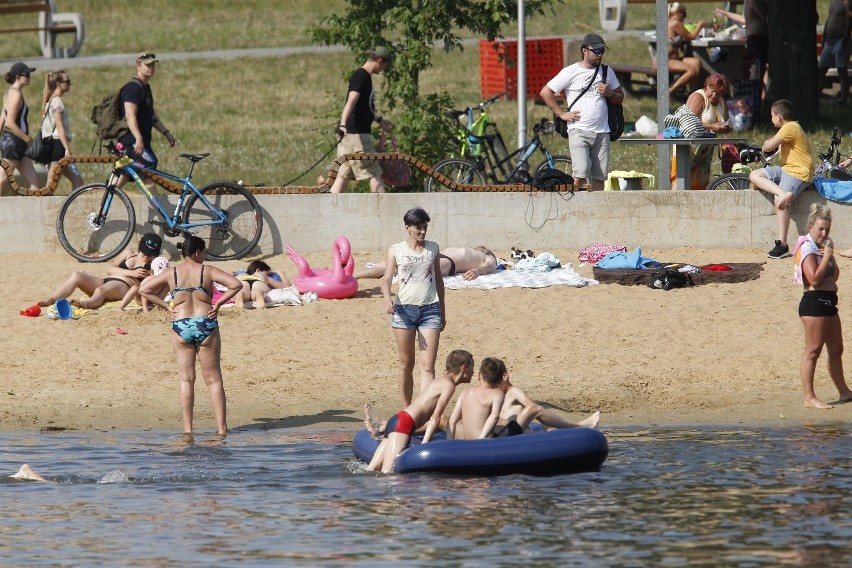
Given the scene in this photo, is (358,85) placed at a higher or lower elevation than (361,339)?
higher

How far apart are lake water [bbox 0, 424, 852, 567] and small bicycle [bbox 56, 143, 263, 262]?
541 cm

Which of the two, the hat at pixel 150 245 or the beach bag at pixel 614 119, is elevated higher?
the beach bag at pixel 614 119

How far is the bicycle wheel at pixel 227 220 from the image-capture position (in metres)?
18.7

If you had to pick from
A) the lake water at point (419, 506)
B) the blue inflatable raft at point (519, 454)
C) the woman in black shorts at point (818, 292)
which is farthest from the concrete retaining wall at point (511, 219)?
the blue inflatable raft at point (519, 454)

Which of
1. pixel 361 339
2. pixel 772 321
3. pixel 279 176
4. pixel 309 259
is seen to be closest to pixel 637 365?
pixel 772 321

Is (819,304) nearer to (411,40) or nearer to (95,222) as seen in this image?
(95,222)

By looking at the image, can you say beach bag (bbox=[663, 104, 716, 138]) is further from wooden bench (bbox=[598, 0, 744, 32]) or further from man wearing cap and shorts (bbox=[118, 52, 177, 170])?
wooden bench (bbox=[598, 0, 744, 32])

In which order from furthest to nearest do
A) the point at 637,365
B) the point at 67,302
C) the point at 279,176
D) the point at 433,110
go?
the point at 279,176, the point at 433,110, the point at 67,302, the point at 637,365

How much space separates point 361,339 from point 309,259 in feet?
8.77

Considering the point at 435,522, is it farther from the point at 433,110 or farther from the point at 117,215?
the point at 433,110

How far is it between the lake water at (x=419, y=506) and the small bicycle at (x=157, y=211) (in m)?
5.41

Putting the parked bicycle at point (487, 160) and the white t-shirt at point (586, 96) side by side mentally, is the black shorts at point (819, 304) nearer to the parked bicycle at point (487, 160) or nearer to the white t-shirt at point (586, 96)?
the white t-shirt at point (586, 96)

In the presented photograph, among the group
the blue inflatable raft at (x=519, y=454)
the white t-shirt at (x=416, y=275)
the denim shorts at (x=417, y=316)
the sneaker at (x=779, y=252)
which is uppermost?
the white t-shirt at (x=416, y=275)

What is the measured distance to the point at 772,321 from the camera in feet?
53.6
